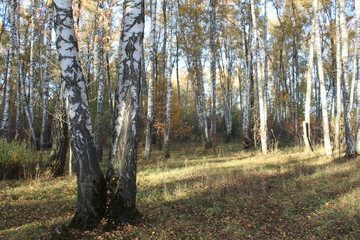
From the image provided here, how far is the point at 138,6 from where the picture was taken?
3.84 metres

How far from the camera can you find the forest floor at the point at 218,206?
→ 3.54 m

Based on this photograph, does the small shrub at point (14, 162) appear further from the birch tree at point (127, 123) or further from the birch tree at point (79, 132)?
the birch tree at point (127, 123)

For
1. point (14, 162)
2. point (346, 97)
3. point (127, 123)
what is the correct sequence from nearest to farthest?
point (127, 123)
point (14, 162)
point (346, 97)

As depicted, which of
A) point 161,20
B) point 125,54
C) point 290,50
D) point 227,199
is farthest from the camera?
point 290,50

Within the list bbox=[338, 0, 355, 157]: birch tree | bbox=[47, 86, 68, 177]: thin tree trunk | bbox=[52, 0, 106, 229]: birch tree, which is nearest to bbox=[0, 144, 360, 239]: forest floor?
bbox=[52, 0, 106, 229]: birch tree

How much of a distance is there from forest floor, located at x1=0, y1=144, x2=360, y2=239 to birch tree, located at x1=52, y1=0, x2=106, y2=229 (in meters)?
0.29

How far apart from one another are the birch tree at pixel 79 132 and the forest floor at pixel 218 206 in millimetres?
288

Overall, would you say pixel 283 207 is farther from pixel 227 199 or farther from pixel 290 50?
pixel 290 50

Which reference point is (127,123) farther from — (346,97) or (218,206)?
(346,97)

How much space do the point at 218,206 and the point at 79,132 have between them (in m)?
2.93

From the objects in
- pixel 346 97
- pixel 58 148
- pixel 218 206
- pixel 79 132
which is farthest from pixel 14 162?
pixel 346 97

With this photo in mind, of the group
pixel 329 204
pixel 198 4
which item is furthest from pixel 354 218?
pixel 198 4

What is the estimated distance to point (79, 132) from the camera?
A: 11.3ft

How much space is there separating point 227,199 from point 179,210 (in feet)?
3.96
